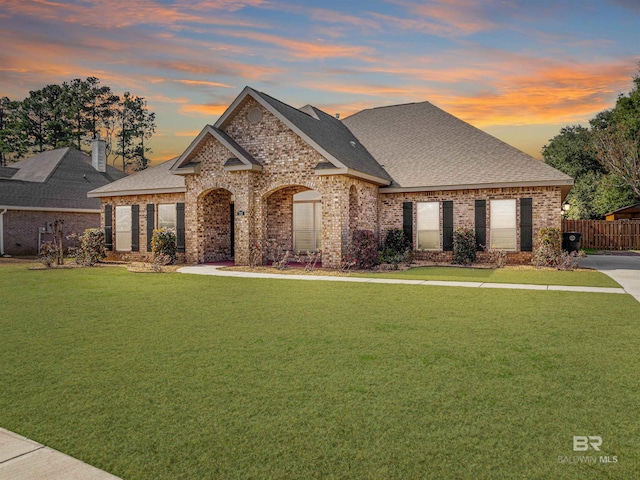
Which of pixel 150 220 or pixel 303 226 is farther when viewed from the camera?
pixel 150 220

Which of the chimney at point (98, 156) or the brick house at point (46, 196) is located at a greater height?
the chimney at point (98, 156)

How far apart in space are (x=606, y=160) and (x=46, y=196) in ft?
128

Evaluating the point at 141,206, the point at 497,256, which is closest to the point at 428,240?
the point at 497,256

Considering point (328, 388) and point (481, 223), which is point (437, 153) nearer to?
point (481, 223)

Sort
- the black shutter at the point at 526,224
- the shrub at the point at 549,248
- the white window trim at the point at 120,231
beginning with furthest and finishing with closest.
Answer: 1. the white window trim at the point at 120,231
2. the black shutter at the point at 526,224
3. the shrub at the point at 549,248

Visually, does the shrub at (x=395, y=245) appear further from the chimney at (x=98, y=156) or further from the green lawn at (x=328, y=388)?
the chimney at (x=98, y=156)

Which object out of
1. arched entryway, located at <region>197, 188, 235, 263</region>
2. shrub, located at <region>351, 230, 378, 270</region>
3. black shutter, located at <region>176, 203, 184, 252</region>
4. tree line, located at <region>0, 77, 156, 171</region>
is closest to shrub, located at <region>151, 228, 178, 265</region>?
black shutter, located at <region>176, 203, 184, 252</region>

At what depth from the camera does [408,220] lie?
780 inches

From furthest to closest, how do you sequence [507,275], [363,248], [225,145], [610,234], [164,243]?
1. [610,234]
2. [164,243]
3. [225,145]
4. [363,248]
5. [507,275]

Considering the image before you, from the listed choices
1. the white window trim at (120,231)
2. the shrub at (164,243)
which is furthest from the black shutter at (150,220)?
the shrub at (164,243)

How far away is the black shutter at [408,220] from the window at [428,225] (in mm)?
336

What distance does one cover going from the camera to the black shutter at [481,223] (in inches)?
730

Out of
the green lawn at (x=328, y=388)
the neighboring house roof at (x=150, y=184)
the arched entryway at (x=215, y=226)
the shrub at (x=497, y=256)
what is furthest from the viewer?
the neighboring house roof at (x=150, y=184)

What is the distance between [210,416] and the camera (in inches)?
159
